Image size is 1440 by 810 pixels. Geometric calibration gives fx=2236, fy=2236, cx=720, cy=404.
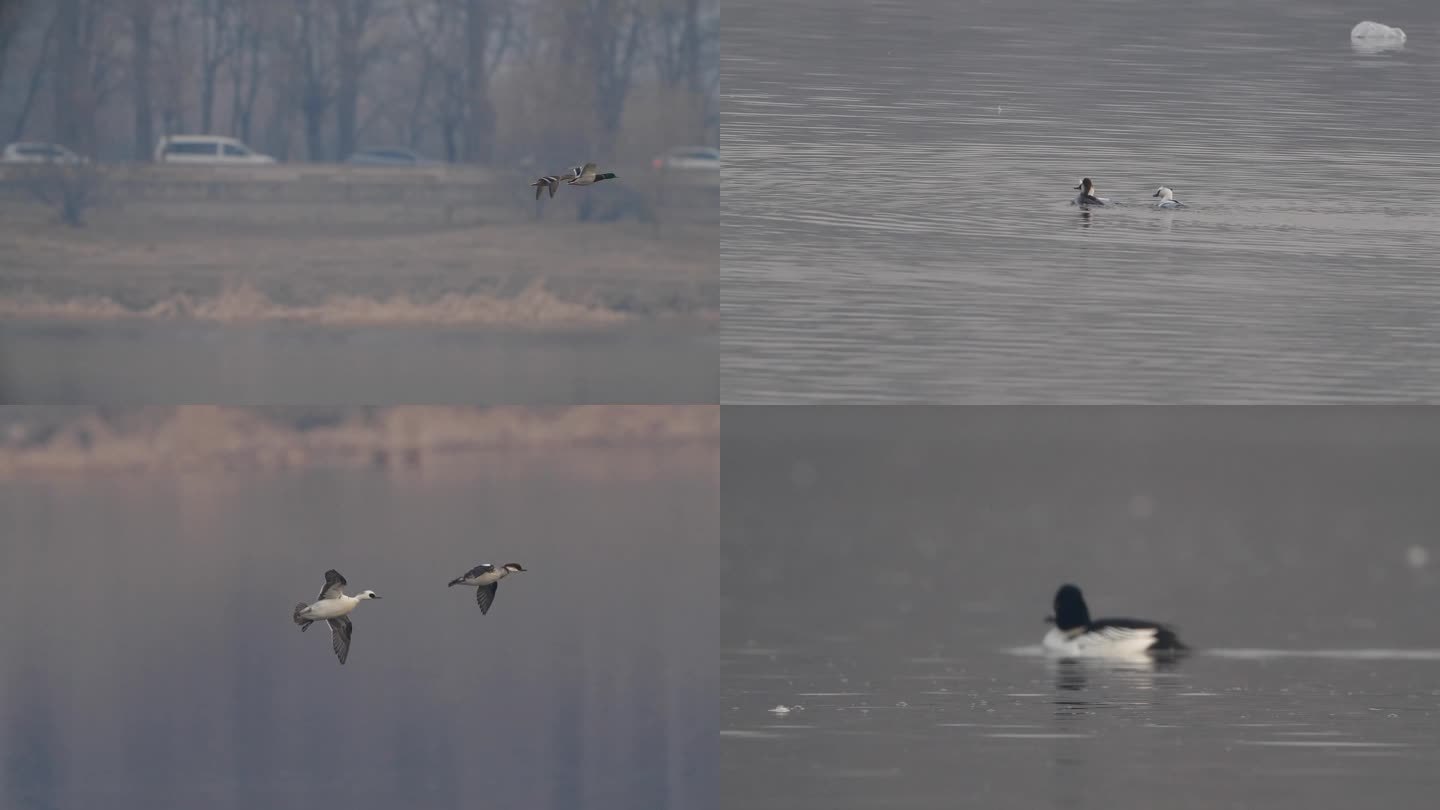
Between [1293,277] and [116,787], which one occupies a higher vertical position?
[1293,277]

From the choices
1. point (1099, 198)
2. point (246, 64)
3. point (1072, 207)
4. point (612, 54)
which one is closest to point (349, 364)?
point (246, 64)

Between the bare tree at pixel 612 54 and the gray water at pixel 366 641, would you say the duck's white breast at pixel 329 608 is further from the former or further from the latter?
the bare tree at pixel 612 54

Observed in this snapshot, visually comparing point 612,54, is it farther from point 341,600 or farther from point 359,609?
point 341,600

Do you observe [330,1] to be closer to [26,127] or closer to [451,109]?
[451,109]

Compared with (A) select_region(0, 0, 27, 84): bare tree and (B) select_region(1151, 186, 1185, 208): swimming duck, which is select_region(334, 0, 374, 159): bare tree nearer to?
(A) select_region(0, 0, 27, 84): bare tree

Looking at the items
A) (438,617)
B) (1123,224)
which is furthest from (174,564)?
(1123,224)

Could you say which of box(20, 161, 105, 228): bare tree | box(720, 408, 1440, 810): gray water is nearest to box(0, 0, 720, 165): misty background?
box(20, 161, 105, 228): bare tree
